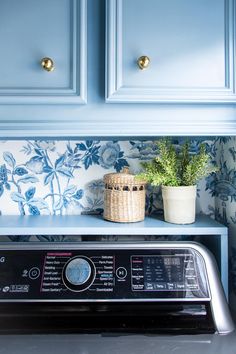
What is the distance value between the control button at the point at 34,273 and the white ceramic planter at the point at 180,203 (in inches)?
16.6

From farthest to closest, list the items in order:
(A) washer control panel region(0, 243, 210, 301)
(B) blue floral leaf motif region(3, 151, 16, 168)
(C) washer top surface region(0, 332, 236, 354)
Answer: (B) blue floral leaf motif region(3, 151, 16, 168)
(A) washer control panel region(0, 243, 210, 301)
(C) washer top surface region(0, 332, 236, 354)

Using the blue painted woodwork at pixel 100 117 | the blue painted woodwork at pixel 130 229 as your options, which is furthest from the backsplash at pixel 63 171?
the blue painted woodwork at pixel 100 117

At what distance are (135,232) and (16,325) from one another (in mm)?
394

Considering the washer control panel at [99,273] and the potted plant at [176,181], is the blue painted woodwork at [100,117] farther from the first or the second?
the washer control panel at [99,273]

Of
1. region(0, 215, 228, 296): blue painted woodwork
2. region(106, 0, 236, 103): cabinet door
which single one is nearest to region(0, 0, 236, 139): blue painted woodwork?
region(106, 0, 236, 103): cabinet door

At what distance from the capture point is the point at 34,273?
2.77 feet

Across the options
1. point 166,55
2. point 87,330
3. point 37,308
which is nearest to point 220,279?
point 87,330

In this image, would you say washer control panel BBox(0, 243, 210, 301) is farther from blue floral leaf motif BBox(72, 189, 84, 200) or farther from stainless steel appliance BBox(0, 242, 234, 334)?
blue floral leaf motif BBox(72, 189, 84, 200)

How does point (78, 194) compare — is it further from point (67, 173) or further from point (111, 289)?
point (111, 289)

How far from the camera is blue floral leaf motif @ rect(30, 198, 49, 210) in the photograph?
3.66 ft

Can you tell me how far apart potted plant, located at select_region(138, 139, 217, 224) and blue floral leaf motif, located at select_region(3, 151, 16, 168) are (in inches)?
18.6

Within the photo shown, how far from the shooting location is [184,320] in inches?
30.2

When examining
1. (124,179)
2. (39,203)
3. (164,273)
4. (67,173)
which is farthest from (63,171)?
(164,273)

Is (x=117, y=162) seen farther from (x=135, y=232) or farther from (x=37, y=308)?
(x=37, y=308)
